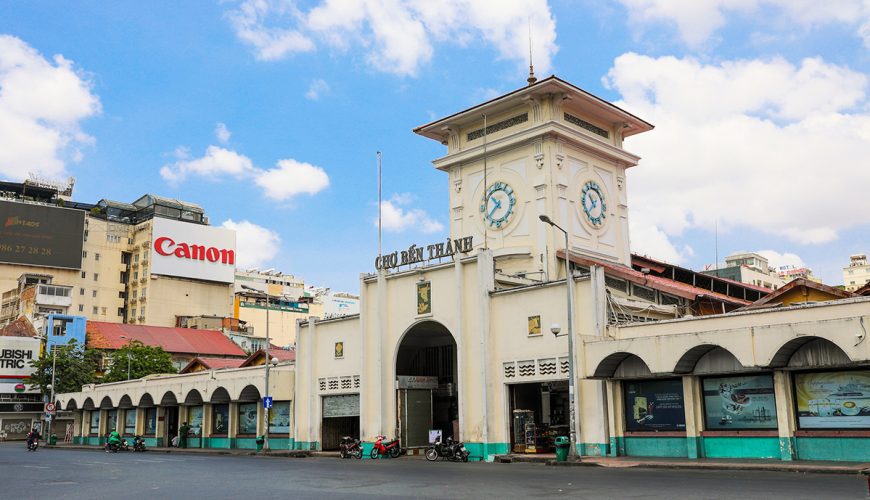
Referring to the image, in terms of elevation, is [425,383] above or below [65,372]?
below

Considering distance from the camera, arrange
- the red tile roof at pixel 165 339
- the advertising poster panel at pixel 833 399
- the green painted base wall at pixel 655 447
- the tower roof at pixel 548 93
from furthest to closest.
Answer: the red tile roof at pixel 165 339
the tower roof at pixel 548 93
the green painted base wall at pixel 655 447
the advertising poster panel at pixel 833 399

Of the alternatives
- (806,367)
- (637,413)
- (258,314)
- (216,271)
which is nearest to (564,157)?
(637,413)

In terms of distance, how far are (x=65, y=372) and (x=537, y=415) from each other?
59.7m

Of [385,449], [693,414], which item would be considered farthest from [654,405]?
[385,449]

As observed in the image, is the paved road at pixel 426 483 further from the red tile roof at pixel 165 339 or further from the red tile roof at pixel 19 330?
the red tile roof at pixel 19 330

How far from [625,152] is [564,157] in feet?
19.7

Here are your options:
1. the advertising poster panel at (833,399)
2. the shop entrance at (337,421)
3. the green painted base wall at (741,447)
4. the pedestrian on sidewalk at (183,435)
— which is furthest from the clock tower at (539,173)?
the pedestrian on sidewalk at (183,435)

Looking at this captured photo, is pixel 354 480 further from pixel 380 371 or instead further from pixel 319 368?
pixel 319 368

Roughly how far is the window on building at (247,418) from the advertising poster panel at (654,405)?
27.7m

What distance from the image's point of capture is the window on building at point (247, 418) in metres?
51.6

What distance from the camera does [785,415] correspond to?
2688 centimetres

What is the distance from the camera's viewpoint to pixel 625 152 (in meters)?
48.9

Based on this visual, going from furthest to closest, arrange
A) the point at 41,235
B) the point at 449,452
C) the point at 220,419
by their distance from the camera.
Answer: the point at 41,235 → the point at 220,419 → the point at 449,452

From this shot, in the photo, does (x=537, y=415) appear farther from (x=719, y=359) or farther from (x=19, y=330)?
(x=19, y=330)
